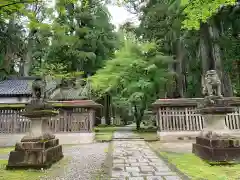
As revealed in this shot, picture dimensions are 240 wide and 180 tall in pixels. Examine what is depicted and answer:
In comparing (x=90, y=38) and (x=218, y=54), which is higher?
(x=90, y=38)

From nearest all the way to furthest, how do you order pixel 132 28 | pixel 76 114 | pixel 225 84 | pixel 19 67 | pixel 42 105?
pixel 42 105 → pixel 76 114 → pixel 225 84 → pixel 132 28 → pixel 19 67

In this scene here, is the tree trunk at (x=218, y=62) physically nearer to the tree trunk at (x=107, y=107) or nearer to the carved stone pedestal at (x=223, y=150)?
the carved stone pedestal at (x=223, y=150)

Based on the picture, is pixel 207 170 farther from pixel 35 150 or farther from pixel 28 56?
pixel 28 56

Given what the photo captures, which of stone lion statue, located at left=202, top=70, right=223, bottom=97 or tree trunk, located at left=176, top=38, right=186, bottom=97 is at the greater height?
tree trunk, located at left=176, top=38, right=186, bottom=97

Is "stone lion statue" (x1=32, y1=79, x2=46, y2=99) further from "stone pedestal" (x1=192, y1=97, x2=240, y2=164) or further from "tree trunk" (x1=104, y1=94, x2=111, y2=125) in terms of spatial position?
"tree trunk" (x1=104, y1=94, x2=111, y2=125)

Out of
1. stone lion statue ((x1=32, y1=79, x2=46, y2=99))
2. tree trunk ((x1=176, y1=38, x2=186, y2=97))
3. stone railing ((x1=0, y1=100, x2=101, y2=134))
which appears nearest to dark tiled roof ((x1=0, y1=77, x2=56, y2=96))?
stone railing ((x1=0, y1=100, x2=101, y2=134))

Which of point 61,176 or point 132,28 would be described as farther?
point 132,28

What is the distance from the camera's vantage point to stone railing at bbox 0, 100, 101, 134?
9797 millimetres

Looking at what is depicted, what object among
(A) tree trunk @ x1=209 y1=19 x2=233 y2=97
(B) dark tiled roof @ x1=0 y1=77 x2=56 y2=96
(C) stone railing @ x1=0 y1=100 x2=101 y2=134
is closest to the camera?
(C) stone railing @ x1=0 y1=100 x2=101 y2=134

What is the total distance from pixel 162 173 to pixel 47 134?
11.4 ft

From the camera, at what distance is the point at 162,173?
12.9ft

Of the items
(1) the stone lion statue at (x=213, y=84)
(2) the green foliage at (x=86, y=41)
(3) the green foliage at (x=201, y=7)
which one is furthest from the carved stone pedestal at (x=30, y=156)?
(2) the green foliage at (x=86, y=41)

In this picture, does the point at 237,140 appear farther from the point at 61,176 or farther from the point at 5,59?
the point at 5,59

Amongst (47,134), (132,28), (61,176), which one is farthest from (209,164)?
(132,28)
